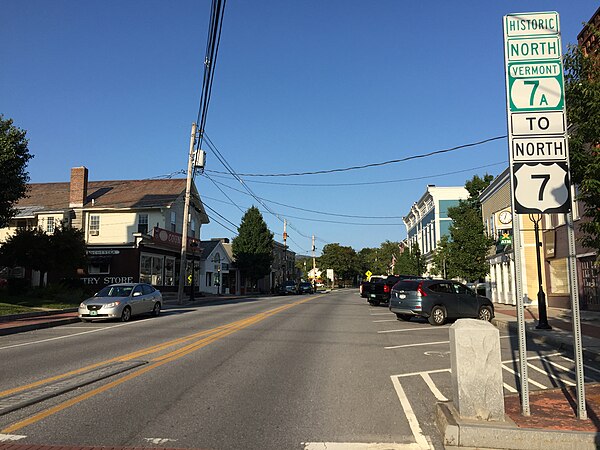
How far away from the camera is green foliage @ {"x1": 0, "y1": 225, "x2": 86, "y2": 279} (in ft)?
81.9

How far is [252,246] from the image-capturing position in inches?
2266

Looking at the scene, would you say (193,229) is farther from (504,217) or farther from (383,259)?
(383,259)

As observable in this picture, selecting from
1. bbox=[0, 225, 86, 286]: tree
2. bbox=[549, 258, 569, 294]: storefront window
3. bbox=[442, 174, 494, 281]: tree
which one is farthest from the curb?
bbox=[0, 225, 86, 286]: tree

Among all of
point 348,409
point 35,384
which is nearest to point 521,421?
point 348,409

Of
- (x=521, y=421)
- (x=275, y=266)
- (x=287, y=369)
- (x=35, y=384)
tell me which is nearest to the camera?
(x=521, y=421)

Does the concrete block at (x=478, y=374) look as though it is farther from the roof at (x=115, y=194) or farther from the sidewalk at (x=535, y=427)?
the roof at (x=115, y=194)

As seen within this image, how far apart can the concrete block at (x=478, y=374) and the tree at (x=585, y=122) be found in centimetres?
309

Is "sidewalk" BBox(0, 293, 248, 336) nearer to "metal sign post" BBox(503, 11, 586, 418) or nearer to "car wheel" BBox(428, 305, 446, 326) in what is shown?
"car wheel" BBox(428, 305, 446, 326)

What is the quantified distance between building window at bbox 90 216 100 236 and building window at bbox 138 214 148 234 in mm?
3102

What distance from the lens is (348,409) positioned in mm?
6555

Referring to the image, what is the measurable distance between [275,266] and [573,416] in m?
77.0

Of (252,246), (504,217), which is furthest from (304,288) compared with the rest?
(504,217)

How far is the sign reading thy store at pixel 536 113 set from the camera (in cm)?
608

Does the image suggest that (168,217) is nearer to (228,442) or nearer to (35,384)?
(35,384)
